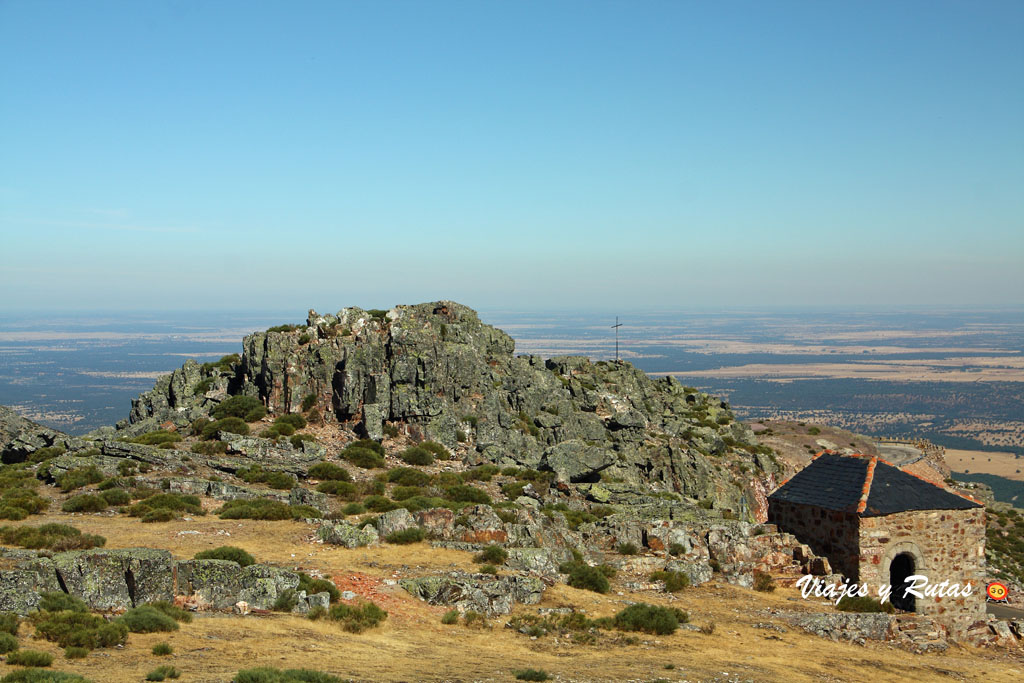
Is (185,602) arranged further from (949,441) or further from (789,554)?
(949,441)

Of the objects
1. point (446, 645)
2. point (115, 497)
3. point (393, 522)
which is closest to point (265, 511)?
point (393, 522)

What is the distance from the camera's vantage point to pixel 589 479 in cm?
4459

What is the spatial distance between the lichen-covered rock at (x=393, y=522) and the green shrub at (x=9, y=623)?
Result: 12.8 m

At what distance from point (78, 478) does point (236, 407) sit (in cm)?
1310

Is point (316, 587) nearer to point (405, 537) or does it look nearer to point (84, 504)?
point (405, 537)

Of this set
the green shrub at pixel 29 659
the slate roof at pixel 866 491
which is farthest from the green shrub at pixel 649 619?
the green shrub at pixel 29 659

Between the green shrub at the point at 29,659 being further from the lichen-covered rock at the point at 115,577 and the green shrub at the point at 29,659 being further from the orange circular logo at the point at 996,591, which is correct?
the orange circular logo at the point at 996,591

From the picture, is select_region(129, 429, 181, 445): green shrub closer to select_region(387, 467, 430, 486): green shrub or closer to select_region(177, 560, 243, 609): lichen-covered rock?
select_region(387, 467, 430, 486): green shrub

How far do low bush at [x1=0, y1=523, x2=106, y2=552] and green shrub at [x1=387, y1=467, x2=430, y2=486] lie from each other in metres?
16.5

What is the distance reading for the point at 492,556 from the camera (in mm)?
25062

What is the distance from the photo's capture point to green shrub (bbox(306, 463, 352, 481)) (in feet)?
126

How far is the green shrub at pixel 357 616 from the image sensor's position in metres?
18.9

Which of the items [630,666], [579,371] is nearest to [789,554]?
[630,666]

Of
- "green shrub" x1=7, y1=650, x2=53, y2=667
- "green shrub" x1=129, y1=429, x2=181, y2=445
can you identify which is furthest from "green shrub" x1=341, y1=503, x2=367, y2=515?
"green shrub" x1=7, y1=650, x2=53, y2=667
